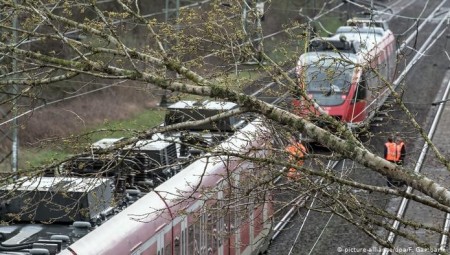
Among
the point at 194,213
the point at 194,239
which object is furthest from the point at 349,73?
the point at 194,213

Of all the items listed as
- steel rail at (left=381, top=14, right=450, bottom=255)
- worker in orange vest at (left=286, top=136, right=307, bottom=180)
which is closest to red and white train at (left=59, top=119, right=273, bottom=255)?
worker in orange vest at (left=286, top=136, right=307, bottom=180)

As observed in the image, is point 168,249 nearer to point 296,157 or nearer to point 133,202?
point 133,202

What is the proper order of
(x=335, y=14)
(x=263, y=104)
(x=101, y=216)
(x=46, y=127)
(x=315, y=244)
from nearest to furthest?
(x=263, y=104) < (x=101, y=216) < (x=315, y=244) < (x=46, y=127) < (x=335, y=14)

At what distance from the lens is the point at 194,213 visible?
33.4 ft

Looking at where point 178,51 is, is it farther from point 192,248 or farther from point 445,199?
point 192,248

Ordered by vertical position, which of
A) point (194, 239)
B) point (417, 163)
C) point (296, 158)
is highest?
point (296, 158)

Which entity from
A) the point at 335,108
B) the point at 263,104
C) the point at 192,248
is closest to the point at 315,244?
the point at 192,248

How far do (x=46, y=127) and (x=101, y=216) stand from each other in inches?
659

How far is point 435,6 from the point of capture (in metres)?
60.8

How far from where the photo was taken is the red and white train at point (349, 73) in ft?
33.0

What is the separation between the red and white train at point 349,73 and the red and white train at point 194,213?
822 mm

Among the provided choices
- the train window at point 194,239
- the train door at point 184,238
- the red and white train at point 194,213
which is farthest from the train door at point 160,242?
the train window at point 194,239

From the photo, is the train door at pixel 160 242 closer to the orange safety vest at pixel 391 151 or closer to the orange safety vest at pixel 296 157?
the orange safety vest at pixel 296 157

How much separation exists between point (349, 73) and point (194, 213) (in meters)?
16.4
